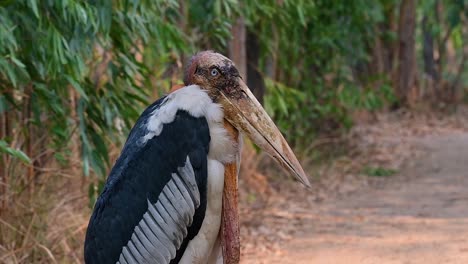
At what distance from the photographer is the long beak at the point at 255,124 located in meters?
3.46

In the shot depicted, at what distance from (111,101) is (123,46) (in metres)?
0.33

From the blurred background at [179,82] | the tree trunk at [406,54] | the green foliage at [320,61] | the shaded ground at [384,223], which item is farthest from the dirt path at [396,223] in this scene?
the tree trunk at [406,54]

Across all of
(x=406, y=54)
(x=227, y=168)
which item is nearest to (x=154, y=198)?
(x=227, y=168)

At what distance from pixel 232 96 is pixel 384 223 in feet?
13.0

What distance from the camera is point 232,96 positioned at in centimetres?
347

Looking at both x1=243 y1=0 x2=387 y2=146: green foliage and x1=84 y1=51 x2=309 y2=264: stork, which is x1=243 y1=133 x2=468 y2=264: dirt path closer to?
x1=243 y1=0 x2=387 y2=146: green foliage

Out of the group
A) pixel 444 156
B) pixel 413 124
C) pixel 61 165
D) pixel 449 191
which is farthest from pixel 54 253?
pixel 413 124

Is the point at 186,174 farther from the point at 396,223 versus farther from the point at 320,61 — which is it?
the point at 320,61

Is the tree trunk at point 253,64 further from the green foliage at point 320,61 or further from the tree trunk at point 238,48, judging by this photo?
the tree trunk at point 238,48

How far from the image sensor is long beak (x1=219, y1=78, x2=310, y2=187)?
136 inches

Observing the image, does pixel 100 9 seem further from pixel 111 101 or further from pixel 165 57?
pixel 165 57

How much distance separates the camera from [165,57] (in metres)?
6.48

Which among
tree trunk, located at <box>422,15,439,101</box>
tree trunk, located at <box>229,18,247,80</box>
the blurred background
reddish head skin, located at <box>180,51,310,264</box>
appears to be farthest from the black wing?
tree trunk, located at <box>422,15,439,101</box>

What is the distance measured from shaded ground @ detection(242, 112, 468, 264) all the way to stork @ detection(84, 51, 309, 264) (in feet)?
8.98
